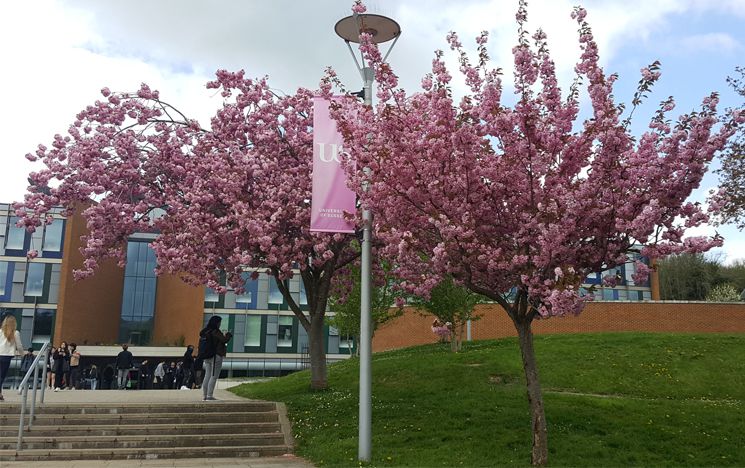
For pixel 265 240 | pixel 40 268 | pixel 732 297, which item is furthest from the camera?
pixel 40 268

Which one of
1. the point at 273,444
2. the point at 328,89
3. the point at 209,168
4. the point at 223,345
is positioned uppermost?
the point at 328,89

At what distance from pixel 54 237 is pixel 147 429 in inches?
1684

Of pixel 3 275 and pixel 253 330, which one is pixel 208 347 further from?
pixel 3 275

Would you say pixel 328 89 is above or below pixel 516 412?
above

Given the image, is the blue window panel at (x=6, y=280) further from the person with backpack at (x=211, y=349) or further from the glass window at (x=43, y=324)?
the person with backpack at (x=211, y=349)

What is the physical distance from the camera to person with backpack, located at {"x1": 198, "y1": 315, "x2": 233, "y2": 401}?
1335 centimetres

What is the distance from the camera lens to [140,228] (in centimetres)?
1500

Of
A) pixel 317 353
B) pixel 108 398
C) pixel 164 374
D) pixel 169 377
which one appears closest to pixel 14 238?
pixel 164 374

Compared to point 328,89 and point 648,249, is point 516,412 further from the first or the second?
point 328,89

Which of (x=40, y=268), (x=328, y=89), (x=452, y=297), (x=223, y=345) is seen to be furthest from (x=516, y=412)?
(x=40, y=268)

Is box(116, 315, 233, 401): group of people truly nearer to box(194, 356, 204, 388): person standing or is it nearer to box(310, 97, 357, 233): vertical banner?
box(194, 356, 204, 388): person standing

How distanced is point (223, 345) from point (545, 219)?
8268 mm

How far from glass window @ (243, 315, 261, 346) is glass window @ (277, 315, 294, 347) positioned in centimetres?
165

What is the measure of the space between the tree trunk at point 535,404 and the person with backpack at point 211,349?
22.5 feet
